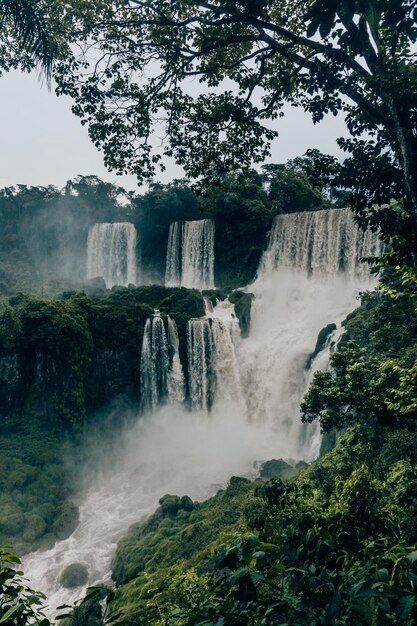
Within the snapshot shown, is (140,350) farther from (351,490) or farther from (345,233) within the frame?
(351,490)

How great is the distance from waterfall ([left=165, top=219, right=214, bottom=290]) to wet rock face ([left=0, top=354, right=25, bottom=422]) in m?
15.6

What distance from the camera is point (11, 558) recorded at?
2043 mm

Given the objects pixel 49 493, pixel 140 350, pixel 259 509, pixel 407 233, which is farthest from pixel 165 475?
pixel 407 233

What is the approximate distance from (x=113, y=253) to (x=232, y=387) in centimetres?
1995

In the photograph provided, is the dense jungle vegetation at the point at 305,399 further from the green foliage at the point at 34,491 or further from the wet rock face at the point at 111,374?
the wet rock face at the point at 111,374

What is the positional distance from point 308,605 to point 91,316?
68.9 ft

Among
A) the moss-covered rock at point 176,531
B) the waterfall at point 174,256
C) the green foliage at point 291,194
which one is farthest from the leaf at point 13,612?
the green foliage at point 291,194

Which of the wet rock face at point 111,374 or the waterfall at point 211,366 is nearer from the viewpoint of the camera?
the wet rock face at point 111,374

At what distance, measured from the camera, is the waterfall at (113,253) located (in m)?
36.4

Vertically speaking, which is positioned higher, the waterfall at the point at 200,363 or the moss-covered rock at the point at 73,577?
the waterfall at the point at 200,363

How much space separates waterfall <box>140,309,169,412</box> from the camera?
22.2 metres

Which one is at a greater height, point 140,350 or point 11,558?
point 11,558

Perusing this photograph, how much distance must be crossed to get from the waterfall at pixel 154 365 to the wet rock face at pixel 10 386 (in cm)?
605

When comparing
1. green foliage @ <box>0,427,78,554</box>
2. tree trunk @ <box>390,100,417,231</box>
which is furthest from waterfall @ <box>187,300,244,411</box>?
tree trunk @ <box>390,100,417,231</box>
